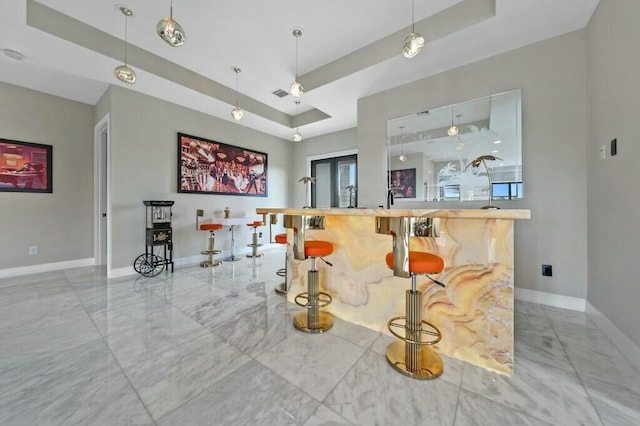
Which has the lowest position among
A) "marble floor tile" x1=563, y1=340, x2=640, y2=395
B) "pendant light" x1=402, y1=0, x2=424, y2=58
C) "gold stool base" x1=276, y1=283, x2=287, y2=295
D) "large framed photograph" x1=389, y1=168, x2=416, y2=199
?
"marble floor tile" x1=563, y1=340, x2=640, y2=395

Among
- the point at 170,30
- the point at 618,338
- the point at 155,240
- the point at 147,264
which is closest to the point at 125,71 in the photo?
the point at 170,30

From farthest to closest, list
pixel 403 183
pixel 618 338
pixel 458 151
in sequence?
pixel 403 183, pixel 458 151, pixel 618 338

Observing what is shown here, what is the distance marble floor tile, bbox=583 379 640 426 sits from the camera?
1168mm

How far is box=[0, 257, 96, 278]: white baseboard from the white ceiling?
2.81 metres

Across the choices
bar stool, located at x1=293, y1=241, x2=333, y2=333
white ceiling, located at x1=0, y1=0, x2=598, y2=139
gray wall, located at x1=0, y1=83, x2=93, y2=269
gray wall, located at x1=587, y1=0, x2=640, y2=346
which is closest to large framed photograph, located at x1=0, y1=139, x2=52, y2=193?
gray wall, located at x1=0, y1=83, x2=93, y2=269

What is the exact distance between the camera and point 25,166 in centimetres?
366

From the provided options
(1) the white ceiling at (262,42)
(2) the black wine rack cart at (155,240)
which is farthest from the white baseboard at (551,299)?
(2) the black wine rack cart at (155,240)

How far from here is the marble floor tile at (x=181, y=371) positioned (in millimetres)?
1316

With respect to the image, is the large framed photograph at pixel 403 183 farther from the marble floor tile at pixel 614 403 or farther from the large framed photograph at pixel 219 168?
the large framed photograph at pixel 219 168

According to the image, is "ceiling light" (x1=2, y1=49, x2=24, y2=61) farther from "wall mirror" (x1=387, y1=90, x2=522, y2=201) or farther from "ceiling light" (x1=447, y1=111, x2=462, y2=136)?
"ceiling light" (x1=447, y1=111, x2=462, y2=136)

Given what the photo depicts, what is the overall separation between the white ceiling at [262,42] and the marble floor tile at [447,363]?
3.01 meters

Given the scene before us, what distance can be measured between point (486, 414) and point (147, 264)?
433cm

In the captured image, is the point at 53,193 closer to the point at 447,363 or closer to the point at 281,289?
the point at 281,289

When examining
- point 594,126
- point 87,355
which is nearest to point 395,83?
point 594,126
